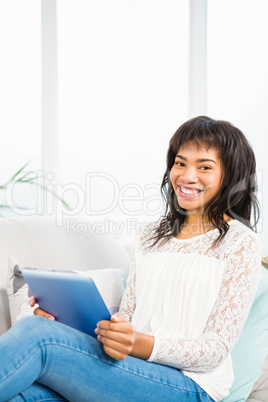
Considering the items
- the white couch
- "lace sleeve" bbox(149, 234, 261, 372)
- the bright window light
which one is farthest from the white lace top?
the bright window light

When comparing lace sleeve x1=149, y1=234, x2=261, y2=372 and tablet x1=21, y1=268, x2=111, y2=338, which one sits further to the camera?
lace sleeve x1=149, y1=234, x2=261, y2=372

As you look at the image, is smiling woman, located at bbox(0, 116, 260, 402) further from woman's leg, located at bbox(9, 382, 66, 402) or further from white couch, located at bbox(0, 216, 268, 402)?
white couch, located at bbox(0, 216, 268, 402)

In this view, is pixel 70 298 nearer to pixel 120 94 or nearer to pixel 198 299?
pixel 198 299

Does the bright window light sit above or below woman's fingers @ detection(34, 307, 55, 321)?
above

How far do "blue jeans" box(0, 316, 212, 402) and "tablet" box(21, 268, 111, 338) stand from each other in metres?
0.06

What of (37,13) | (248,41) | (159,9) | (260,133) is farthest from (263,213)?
(37,13)

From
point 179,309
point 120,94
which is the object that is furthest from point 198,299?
point 120,94

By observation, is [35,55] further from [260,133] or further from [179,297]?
[179,297]

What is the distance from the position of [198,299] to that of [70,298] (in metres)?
0.40

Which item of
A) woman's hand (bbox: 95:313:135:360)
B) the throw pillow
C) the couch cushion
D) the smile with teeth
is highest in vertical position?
the smile with teeth

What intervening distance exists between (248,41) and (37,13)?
1408 millimetres

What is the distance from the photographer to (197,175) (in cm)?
154

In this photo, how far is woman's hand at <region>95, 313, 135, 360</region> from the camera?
115 cm

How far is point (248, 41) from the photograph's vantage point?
3107 millimetres
